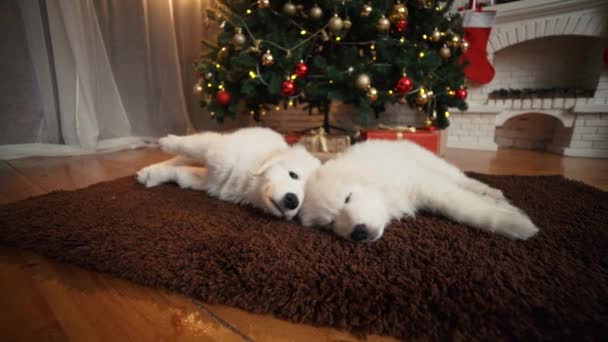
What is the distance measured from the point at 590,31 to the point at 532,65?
50 cm

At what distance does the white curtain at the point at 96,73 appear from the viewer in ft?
5.16

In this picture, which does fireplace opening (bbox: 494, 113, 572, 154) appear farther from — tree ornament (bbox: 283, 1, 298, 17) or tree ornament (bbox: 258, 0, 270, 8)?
tree ornament (bbox: 258, 0, 270, 8)

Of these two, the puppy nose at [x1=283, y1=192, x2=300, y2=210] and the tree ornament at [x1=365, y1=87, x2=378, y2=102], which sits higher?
the tree ornament at [x1=365, y1=87, x2=378, y2=102]

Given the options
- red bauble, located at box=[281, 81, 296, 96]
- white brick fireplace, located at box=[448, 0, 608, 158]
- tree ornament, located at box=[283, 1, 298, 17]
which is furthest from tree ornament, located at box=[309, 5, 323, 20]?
white brick fireplace, located at box=[448, 0, 608, 158]

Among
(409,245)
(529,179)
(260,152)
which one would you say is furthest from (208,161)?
(529,179)

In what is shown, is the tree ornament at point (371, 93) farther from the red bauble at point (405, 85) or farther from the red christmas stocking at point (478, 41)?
the red christmas stocking at point (478, 41)

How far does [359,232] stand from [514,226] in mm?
338

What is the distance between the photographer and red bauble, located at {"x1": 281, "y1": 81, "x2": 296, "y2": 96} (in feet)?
4.81

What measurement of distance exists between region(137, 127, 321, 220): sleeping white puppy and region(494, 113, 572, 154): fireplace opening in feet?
7.19

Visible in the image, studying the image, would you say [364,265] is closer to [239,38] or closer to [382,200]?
[382,200]

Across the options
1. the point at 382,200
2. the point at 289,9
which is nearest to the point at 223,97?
the point at 289,9

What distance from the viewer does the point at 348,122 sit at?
272cm

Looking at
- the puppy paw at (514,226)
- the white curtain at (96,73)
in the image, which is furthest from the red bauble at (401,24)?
the white curtain at (96,73)

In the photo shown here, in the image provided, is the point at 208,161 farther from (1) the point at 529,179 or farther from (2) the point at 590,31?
(2) the point at 590,31
